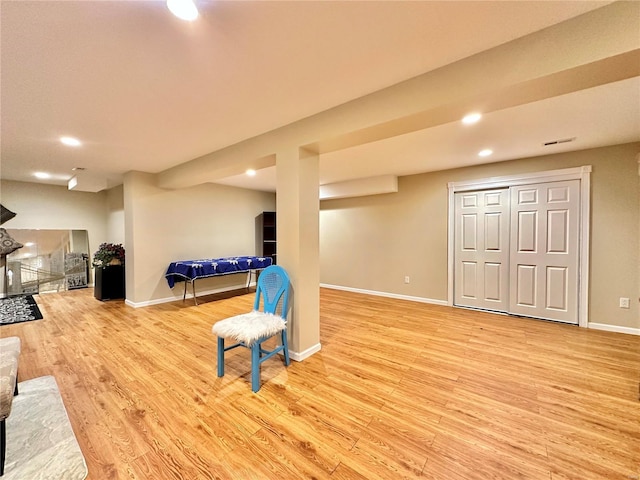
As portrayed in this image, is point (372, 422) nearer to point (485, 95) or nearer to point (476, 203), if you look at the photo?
point (485, 95)

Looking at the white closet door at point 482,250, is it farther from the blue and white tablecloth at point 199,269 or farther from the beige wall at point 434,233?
the blue and white tablecloth at point 199,269

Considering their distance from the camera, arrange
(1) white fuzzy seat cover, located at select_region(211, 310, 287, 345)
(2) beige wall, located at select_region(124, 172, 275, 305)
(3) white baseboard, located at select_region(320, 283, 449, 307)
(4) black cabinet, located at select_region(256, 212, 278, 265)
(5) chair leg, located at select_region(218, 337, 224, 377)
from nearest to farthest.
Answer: (1) white fuzzy seat cover, located at select_region(211, 310, 287, 345) → (5) chair leg, located at select_region(218, 337, 224, 377) → (2) beige wall, located at select_region(124, 172, 275, 305) → (3) white baseboard, located at select_region(320, 283, 449, 307) → (4) black cabinet, located at select_region(256, 212, 278, 265)

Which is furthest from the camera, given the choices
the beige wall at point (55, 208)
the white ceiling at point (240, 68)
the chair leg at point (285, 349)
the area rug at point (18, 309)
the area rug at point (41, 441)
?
the beige wall at point (55, 208)

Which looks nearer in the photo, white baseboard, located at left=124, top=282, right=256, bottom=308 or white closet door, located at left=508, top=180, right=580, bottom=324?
white closet door, located at left=508, top=180, right=580, bottom=324

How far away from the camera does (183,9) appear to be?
3.94 feet

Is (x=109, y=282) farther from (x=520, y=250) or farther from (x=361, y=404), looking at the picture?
(x=520, y=250)

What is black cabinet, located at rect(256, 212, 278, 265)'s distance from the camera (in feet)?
21.4

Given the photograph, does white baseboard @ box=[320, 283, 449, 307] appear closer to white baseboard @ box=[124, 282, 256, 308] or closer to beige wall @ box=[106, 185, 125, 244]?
white baseboard @ box=[124, 282, 256, 308]

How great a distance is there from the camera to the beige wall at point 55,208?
205 inches

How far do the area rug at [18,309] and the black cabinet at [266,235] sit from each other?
4.04 m

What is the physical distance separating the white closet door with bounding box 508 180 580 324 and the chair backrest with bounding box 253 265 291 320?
3.57 meters

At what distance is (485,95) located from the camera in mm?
1574

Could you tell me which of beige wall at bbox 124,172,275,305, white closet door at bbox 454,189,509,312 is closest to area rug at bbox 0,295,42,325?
beige wall at bbox 124,172,275,305

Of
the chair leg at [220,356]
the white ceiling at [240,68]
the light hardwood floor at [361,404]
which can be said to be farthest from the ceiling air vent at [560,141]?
the chair leg at [220,356]
